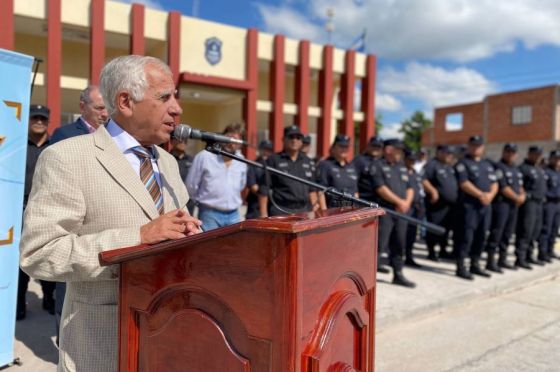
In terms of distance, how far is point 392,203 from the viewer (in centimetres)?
551

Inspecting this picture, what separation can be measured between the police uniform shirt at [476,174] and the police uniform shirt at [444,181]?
884 millimetres

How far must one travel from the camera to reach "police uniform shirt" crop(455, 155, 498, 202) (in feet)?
19.1

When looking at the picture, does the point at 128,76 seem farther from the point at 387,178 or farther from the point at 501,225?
the point at 501,225

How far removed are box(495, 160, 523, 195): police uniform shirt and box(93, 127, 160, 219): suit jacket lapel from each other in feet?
19.3

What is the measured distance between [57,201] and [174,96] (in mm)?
531

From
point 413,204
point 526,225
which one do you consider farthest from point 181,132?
point 526,225

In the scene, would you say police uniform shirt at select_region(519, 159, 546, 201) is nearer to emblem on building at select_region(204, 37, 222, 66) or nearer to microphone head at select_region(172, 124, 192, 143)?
microphone head at select_region(172, 124, 192, 143)

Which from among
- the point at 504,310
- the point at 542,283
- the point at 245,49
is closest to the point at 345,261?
the point at 504,310

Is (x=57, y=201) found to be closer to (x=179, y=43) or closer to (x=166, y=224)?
(x=166, y=224)

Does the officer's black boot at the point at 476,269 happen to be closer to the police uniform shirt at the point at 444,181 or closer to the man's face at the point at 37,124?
the police uniform shirt at the point at 444,181

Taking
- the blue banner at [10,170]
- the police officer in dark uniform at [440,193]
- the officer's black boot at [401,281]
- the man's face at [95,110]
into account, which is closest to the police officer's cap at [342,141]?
the officer's black boot at [401,281]

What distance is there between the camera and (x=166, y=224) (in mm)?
1271

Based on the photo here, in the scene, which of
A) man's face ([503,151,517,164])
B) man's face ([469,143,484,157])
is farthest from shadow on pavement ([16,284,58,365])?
man's face ([503,151,517,164])

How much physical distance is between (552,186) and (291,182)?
4830mm
